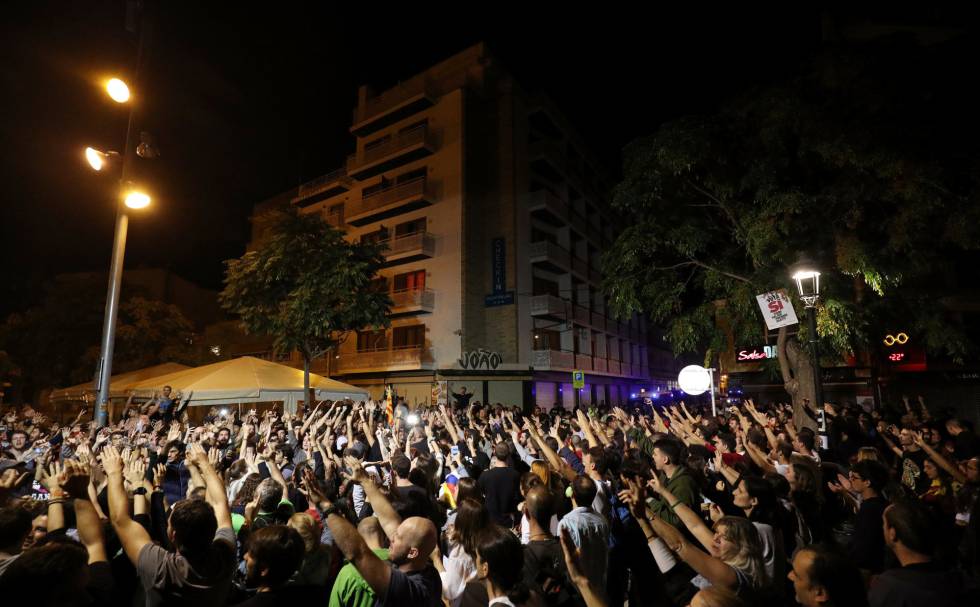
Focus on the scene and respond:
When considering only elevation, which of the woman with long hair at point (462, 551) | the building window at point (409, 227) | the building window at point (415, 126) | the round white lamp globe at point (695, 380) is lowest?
the woman with long hair at point (462, 551)

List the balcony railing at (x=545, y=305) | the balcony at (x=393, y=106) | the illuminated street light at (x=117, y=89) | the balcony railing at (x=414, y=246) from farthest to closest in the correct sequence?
Result: 1. the balcony at (x=393, y=106)
2. the balcony railing at (x=414, y=246)
3. the balcony railing at (x=545, y=305)
4. the illuminated street light at (x=117, y=89)

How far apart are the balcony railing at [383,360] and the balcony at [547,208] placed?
11.4 m

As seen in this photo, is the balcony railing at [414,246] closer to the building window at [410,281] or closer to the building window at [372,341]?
the building window at [410,281]

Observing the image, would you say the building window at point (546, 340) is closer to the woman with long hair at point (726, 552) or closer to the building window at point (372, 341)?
the building window at point (372, 341)

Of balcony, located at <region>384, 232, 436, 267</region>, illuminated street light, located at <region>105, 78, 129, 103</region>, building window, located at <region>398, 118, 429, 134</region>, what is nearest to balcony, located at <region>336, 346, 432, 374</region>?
balcony, located at <region>384, 232, 436, 267</region>

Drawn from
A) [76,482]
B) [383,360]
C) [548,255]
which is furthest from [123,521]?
[548,255]

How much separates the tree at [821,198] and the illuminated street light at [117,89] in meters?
11.1

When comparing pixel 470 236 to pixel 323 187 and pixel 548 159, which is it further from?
pixel 323 187

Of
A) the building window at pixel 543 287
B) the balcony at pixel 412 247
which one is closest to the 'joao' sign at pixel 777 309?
the building window at pixel 543 287

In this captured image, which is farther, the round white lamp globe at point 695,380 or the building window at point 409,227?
Result: the building window at point 409,227

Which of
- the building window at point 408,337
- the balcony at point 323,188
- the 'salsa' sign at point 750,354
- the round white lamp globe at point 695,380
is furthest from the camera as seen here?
the balcony at point 323,188

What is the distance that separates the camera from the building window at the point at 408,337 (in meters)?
30.6

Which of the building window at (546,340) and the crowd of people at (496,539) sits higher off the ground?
the building window at (546,340)

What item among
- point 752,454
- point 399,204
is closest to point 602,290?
point 752,454
